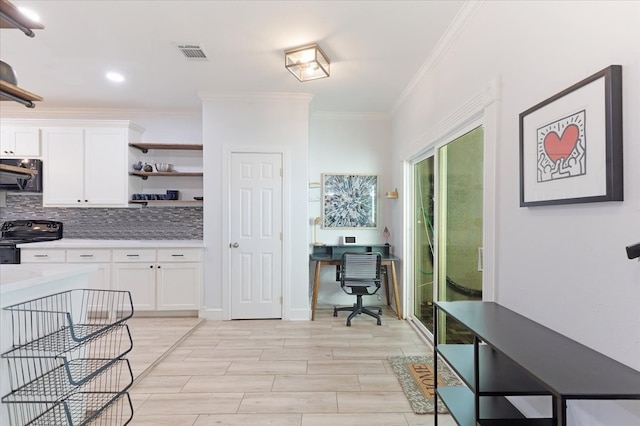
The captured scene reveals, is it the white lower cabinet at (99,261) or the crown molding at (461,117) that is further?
the white lower cabinet at (99,261)

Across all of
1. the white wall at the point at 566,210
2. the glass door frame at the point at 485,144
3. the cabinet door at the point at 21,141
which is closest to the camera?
the white wall at the point at 566,210

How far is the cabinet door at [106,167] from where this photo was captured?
4.27m

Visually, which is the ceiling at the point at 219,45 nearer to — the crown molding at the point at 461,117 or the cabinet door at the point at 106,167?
the cabinet door at the point at 106,167

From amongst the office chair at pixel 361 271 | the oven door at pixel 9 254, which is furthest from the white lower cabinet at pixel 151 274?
the office chair at pixel 361 271

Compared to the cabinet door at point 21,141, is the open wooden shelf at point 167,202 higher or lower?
lower

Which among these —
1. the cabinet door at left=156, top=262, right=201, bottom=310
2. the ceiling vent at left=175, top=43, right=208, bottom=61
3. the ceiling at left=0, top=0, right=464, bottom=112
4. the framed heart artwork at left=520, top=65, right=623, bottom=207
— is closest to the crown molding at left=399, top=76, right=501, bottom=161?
the framed heart artwork at left=520, top=65, right=623, bottom=207

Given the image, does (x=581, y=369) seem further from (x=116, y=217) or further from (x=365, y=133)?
(x=116, y=217)

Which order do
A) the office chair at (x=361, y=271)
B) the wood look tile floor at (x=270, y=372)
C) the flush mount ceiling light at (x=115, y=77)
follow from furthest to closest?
the office chair at (x=361, y=271) < the flush mount ceiling light at (x=115, y=77) < the wood look tile floor at (x=270, y=372)

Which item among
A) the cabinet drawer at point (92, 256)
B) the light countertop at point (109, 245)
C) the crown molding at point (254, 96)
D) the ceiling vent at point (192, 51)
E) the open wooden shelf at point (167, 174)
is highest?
the ceiling vent at point (192, 51)

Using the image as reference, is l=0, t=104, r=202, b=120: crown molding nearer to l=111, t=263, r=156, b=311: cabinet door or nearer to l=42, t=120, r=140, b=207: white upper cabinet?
l=42, t=120, r=140, b=207: white upper cabinet

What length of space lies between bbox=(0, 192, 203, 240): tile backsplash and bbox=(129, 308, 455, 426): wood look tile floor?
1224 millimetres

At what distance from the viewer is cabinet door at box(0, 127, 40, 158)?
4.22 meters

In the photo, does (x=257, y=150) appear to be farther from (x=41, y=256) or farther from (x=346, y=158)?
(x=41, y=256)

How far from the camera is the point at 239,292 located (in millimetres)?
4027
